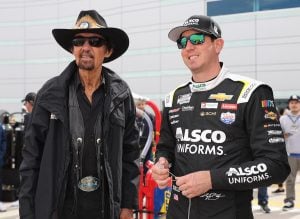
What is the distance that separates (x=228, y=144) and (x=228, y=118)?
0.16 m

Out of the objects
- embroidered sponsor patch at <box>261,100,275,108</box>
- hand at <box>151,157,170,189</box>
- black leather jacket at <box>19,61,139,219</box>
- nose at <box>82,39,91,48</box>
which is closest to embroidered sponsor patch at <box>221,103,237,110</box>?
embroidered sponsor patch at <box>261,100,275,108</box>

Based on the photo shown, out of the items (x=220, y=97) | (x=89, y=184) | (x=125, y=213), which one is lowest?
(x=125, y=213)

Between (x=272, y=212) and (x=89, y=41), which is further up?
(x=89, y=41)

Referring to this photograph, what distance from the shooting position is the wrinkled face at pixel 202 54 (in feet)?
8.99

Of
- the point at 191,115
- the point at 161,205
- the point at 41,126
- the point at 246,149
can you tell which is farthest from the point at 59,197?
the point at 161,205

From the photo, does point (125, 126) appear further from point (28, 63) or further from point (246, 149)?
point (28, 63)

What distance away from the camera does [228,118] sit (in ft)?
8.41

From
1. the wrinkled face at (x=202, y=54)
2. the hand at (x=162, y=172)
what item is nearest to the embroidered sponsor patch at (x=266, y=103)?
the wrinkled face at (x=202, y=54)

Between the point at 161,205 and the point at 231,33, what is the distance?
2167 cm

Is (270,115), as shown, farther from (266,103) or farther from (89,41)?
(89,41)

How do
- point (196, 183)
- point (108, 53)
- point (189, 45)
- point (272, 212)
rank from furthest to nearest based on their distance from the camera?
point (272, 212), point (108, 53), point (189, 45), point (196, 183)

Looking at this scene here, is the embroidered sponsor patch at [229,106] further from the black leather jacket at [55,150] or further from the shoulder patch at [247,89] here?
the black leather jacket at [55,150]

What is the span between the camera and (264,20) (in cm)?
2448

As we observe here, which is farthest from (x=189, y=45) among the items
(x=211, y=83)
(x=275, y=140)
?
(x=275, y=140)
